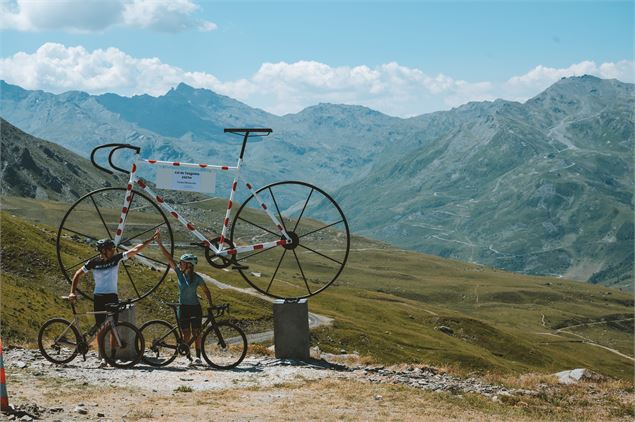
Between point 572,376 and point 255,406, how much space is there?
802 inches

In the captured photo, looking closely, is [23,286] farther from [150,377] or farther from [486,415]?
[486,415]

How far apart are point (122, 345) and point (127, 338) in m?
0.31

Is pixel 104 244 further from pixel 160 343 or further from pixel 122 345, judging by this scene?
pixel 160 343

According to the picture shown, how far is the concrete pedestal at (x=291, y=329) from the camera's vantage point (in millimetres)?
27328

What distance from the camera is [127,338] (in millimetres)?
24875

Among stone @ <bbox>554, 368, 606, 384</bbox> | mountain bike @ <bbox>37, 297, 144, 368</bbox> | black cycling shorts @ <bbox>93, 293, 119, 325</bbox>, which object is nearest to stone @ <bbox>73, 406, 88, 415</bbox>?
mountain bike @ <bbox>37, 297, 144, 368</bbox>

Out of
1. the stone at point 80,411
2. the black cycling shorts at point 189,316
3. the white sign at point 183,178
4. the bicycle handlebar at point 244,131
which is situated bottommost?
the stone at point 80,411

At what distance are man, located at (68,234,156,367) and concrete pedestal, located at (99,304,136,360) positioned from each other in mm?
957

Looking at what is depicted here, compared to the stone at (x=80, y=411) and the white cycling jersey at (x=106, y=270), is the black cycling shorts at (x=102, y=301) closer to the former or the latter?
the white cycling jersey at (x=106, y=270)

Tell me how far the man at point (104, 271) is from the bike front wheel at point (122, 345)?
471 mm

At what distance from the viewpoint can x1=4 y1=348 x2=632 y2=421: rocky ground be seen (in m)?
19.1

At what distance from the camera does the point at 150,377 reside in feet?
76.0

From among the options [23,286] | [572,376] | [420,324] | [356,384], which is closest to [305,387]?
[356,384]

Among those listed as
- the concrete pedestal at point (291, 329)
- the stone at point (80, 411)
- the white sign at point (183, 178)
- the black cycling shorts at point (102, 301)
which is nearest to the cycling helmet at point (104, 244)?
the black cycling shorts at point (102, 301)
